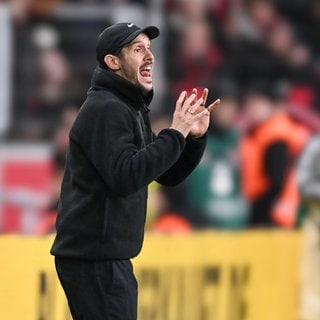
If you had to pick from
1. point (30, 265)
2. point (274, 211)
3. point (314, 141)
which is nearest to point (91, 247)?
point (30, 265)

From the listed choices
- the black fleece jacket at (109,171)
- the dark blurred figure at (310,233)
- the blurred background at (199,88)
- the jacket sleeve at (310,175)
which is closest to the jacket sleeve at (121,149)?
the black fleece jacket at (109,171)

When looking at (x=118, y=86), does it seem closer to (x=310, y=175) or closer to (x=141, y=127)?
(x=141, y=127)

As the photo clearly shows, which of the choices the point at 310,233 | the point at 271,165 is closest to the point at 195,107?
the point at 310,233

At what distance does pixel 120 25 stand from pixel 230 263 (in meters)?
2.89

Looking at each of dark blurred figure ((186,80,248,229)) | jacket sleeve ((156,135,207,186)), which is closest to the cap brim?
jacket sleeve ((156,135,207,186))

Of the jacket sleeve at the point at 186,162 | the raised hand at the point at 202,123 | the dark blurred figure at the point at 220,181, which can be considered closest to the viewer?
the raised hand at the point at 202,123

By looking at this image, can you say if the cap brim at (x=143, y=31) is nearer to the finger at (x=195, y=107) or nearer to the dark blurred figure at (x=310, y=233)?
the finger at (x=195, y=107)

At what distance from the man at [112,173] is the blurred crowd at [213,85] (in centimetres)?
430

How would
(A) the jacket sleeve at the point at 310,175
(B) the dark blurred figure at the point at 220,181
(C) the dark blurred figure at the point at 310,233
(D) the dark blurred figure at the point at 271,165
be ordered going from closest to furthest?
(C) the dark blurred figure at the point at 310,233, (A) the jacket sleeve at the point at 310,175, (D) the dark blurred figure at the point at 271,165, (B) the dark blurred figure at the point at 220,181

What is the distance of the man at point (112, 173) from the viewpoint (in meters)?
4.48

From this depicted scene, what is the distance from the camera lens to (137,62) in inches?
183

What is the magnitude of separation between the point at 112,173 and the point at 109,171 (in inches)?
0.6

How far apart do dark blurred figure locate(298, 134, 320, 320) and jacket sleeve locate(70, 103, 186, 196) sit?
3.16 metres

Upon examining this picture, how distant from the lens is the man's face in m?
4.64
